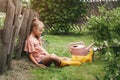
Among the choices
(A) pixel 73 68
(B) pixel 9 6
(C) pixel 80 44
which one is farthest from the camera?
(C) pixel 80 44

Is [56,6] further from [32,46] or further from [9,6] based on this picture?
[9,6]

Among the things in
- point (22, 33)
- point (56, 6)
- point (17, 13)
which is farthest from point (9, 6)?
point (56, 6)

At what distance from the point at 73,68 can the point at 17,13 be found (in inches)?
60.2

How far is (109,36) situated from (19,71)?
1.63 m

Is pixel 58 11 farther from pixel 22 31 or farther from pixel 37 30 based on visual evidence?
pixel 22 31

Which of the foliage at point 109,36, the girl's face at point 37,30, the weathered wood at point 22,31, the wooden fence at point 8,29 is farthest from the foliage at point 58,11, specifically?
the wooden fence at point 8,29

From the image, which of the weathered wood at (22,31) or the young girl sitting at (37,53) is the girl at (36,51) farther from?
the weathered wood at (22,31)

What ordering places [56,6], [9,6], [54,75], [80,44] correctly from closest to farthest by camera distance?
1. [9,6]
2. [54,75]
3. [80,44]
4. [56,6]

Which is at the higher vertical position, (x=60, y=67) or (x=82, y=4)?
(x=82, y=4)

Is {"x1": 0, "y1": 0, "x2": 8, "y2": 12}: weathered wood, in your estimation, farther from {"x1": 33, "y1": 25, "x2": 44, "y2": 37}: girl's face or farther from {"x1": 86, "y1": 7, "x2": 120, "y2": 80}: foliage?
{"x1": 86, "y1": 7, "x2": 120, "y2": 80}: foliage

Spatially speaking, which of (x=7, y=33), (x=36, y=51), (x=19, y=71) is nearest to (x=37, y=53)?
(x=36, y=51)

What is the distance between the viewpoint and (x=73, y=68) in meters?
6.66

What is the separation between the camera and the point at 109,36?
6.04m

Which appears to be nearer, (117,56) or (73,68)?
(117,56)
